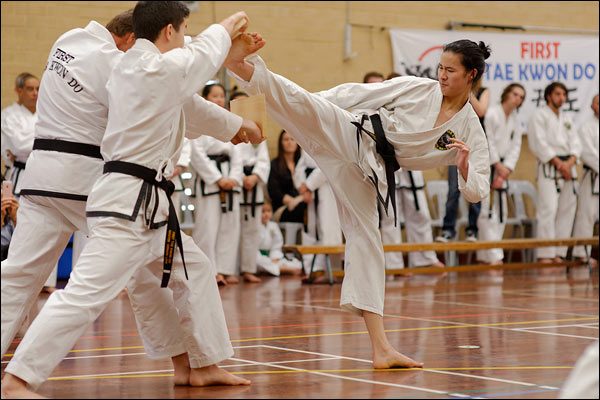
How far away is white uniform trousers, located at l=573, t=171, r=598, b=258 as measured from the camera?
10961 mm

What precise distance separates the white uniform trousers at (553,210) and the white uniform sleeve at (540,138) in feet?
0.52

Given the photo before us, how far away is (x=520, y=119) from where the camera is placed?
1129 centimetres

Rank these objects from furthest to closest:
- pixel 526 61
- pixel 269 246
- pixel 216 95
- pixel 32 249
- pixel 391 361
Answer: pixel 526 61, pixel 269 246, pixel 216 95, pixel 391 361, pixel 32 249

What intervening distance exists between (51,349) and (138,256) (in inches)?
17.2

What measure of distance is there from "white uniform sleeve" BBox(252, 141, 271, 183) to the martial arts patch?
187 inches

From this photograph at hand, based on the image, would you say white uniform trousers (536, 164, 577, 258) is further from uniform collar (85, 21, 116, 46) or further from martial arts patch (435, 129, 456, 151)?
uniform collar (85, 21, 116, 46)

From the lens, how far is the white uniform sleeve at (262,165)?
927 cm

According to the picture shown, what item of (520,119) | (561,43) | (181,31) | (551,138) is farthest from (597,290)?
(181,31)

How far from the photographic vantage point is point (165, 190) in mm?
3822

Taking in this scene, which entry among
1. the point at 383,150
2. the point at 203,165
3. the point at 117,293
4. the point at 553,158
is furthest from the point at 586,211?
the point at 117,293

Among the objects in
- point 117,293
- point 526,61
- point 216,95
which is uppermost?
point 526,61

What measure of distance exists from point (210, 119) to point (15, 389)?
4.16ft

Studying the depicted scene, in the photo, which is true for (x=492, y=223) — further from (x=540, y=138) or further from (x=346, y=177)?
(x=346, y=177)

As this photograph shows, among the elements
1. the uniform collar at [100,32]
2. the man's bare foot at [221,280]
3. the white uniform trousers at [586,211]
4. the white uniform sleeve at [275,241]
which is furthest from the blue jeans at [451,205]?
Result: the uniform collar at [100,32]
